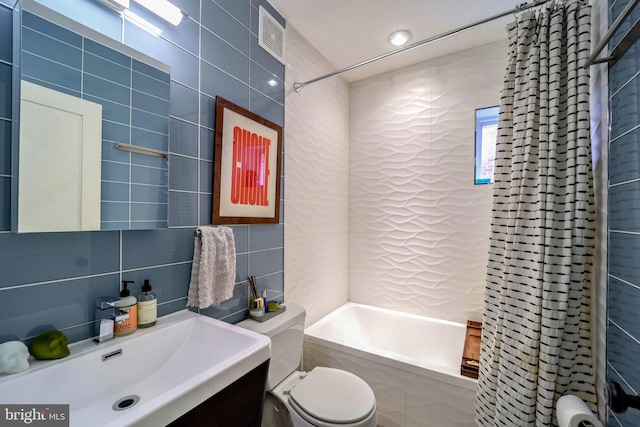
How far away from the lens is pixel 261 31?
1.66 meters

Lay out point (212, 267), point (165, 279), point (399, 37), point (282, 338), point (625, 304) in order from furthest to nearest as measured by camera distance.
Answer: point (399, 37) < point (282, 338) < point (212, 267) < point (165, 279) < point (625, 304)

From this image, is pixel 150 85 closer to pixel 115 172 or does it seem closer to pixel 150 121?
pixel 150 121

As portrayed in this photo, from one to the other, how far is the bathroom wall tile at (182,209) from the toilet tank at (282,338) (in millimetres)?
601

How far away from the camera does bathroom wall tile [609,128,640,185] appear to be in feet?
2.72

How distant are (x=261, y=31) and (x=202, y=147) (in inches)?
34.4

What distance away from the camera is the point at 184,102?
4.08ft

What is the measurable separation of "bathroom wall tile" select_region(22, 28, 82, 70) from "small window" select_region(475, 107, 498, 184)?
2399 mm

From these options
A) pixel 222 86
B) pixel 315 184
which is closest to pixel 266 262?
pixel 315 184

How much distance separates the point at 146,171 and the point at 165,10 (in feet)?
2.20

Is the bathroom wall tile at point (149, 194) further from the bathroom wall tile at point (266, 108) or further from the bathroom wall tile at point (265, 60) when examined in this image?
the bathroom wall tile at point (265, 60)

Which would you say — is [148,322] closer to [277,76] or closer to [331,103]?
[277,76]

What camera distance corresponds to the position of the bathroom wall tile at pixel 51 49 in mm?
790

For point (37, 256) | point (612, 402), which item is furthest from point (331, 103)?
point (612, 402)

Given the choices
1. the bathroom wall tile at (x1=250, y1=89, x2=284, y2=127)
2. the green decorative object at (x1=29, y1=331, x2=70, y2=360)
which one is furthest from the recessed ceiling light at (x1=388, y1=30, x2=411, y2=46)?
the green decorative object at (x1=29, y1=331, x2=70, y2=360)
